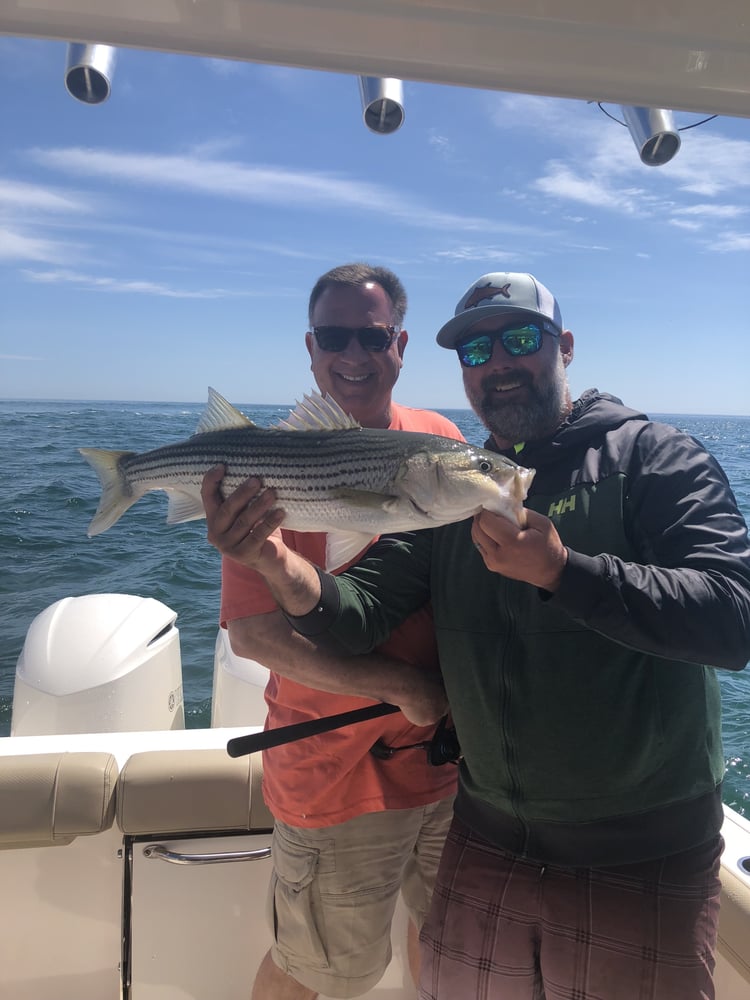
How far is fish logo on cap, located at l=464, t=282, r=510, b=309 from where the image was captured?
2945 millimetres

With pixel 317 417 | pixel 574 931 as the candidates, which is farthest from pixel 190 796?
pixel 317 417

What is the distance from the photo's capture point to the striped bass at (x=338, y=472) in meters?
2.30

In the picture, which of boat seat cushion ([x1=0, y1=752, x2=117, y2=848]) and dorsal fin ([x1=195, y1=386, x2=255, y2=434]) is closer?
dorsal fin ([x1=195, y1=386, x2=255, y2=434])

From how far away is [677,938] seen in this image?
7.38ft

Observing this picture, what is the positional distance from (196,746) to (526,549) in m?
2.68

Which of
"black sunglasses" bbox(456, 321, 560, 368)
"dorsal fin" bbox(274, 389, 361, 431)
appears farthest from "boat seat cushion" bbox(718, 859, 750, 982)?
"dorsal fin" bbox(274, 389, 361, 431)

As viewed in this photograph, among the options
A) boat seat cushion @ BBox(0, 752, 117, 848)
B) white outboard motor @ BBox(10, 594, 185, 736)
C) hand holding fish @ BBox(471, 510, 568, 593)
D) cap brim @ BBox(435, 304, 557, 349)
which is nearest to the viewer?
hand holding fish @ BBox(471, 510, 568, 593)

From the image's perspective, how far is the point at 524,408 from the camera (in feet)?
9.48

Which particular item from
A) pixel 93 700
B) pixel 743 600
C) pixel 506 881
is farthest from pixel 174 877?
pixel 743 600

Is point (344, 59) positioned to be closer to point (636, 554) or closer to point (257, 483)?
point (257, 483)

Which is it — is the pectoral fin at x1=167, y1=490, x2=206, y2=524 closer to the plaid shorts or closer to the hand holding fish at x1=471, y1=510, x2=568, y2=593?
the hand holding fish at x1=471, y1=510, x2=568, y2=593

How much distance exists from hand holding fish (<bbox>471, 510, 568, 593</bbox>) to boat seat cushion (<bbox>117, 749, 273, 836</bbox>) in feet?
7.00

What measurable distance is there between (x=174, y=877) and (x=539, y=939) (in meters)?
2.09

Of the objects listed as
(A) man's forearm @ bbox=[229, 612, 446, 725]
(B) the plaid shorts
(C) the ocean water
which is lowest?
(C) the ocean water
